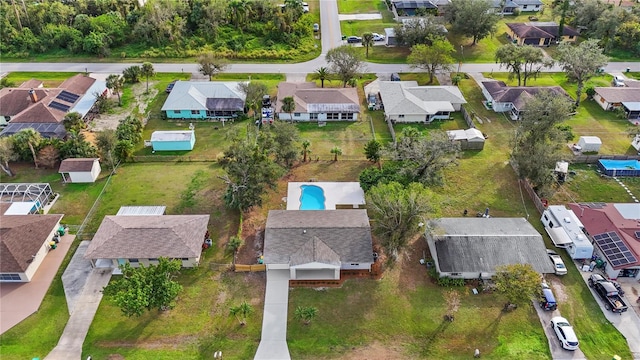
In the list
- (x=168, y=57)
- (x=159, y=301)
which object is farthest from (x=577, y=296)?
(x=168, y=57)

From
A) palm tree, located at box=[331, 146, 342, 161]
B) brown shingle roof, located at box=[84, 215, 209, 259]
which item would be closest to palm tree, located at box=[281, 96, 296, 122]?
palm tree, located at box=[331, 146, 342, 161]

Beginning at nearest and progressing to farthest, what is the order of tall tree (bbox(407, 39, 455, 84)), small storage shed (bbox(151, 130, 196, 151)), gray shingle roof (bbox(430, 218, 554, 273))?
gray shingle roof (bbox(430, 218, 554, 273)), small storage shed (bbox(151, 130, 196, 151)), tall tree (bbox(407, 39, 455, 84))

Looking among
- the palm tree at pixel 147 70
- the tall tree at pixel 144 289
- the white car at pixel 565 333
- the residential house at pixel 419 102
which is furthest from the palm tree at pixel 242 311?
the palm tree at pixel 147 70

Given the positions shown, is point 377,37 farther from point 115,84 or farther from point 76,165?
point 76,165

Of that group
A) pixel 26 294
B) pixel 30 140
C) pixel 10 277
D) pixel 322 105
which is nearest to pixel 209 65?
pixel 322 105

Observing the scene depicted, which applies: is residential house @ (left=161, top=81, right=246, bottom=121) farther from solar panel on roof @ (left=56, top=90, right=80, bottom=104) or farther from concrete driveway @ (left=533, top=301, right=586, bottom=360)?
concrete driveway @ (left=533, top=301, right=586, bottom=360)

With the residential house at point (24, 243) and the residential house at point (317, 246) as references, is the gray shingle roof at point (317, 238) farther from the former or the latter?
the residential house at point (24, 243)

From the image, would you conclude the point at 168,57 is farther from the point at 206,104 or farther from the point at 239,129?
the point at 239,129
